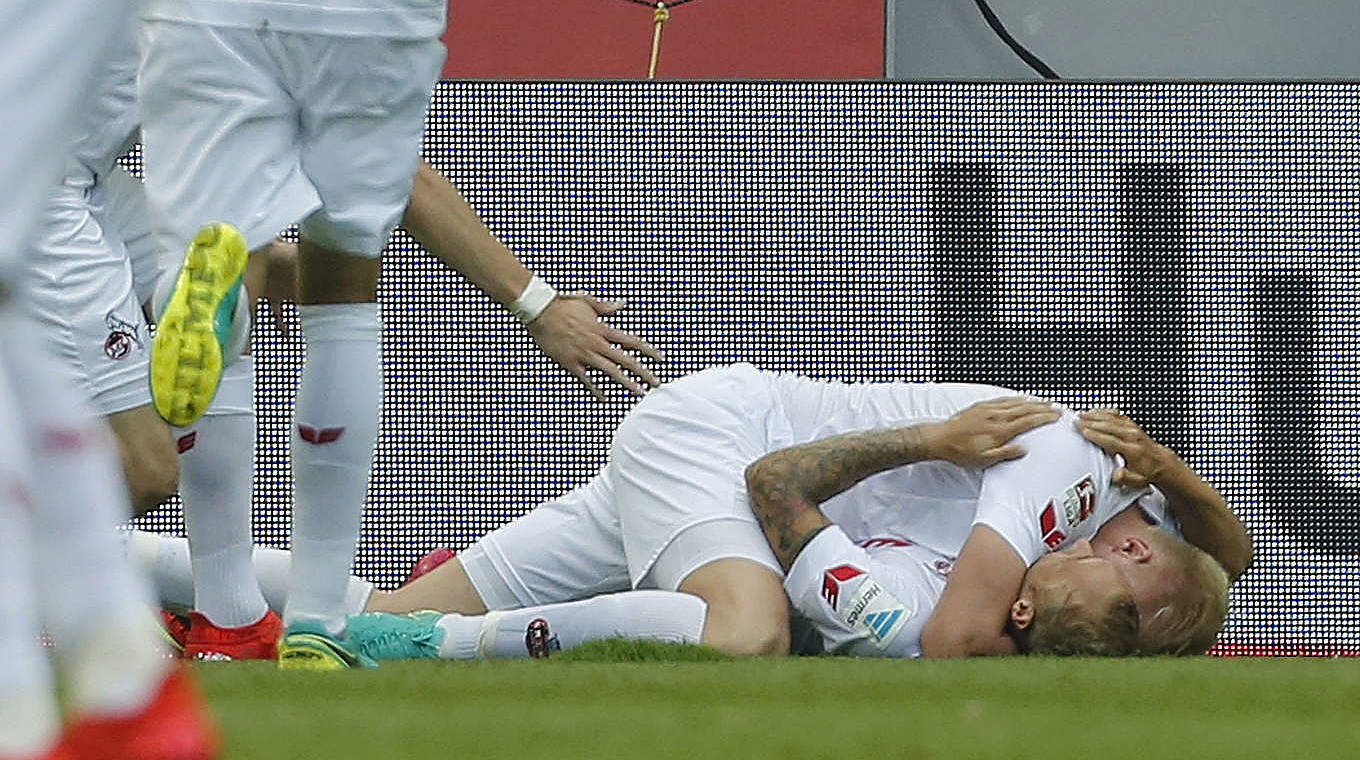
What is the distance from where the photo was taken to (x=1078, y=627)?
3375 mm

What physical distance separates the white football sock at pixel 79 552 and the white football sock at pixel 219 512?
2.15 m

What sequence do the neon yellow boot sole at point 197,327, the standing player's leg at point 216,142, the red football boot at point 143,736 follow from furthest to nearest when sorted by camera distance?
1. the standing player's leg at point 216,142
2. the neon yellow boot sole at point 197,327
3. the red football boot at point 143,736

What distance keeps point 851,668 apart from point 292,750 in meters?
1.26

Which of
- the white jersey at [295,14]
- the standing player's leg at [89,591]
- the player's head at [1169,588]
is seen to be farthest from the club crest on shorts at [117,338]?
the standing player's leg at [89,591]

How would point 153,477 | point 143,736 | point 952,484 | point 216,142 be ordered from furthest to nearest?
point 952,484, point 153,477, point 216,142, point 143,736

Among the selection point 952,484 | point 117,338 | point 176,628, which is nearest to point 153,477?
point 117,338

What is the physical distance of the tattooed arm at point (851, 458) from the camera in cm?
349

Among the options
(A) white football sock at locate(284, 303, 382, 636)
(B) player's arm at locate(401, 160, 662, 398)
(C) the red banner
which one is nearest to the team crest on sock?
(A) white football sock at locate(284, 303, 382, 636)

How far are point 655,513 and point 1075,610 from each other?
2.33ft

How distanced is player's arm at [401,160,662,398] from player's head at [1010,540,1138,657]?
0.70 m

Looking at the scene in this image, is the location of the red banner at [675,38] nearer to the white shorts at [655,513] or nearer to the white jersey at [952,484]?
the white jersey at [952,484]

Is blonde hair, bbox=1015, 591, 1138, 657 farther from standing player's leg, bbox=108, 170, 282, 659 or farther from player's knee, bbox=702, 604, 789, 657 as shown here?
standing player's leg, bbox=108, 170, 282, 659

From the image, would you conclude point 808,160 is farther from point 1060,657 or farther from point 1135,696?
point 1135,696

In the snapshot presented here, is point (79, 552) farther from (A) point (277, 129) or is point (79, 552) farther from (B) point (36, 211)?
(A) point (277, 129)
